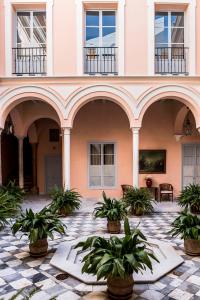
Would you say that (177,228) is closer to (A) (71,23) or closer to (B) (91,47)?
(B) (91,47)

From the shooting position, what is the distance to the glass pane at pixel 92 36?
10367 mm

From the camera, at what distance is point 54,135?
14383 mm

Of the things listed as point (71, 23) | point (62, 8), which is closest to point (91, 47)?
point (71, 23)

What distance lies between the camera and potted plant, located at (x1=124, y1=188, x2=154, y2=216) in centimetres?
898

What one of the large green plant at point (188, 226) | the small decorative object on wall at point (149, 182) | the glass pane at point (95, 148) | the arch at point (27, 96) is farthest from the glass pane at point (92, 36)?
the large green plant at point (188, 226)

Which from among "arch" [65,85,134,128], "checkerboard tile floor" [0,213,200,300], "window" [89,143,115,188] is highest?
"arch" [65,85,134,128]

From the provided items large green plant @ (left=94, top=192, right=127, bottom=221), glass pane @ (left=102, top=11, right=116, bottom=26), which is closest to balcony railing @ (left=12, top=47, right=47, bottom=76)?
glass pane @ (left=102, top=11, right=116, bottom=26)

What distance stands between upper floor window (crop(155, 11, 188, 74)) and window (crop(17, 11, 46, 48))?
4651 millimetres

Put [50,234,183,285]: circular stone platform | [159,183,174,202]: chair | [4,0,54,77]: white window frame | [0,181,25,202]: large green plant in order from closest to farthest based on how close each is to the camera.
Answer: [50,234,183,285]: circular stone platform, [0,181,25,202]: large green plant, [4,0,54,77]: white window frame, [159,183,174,202]: chair

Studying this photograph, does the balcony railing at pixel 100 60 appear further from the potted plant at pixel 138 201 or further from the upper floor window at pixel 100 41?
the potted plant at pixel 138 201

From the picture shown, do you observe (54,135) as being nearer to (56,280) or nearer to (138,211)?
(138,211)

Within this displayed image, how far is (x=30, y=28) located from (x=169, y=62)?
5648 mm

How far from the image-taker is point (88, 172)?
1210 cm

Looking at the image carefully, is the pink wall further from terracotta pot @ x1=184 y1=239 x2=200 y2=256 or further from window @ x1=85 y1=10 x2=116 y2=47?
terracotta pot @ x1=184 y1=239 x2=200 y2=256
